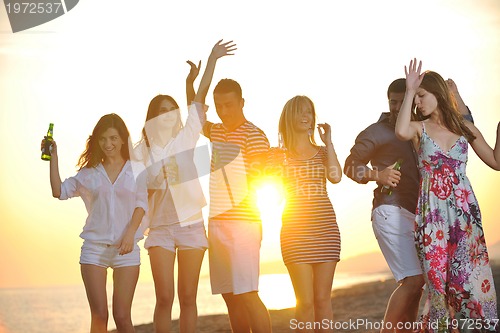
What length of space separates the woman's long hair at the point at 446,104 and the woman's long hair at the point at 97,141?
6.62 feet

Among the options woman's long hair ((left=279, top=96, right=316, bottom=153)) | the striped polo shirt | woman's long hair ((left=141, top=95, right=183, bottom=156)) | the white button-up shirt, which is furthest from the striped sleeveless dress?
the white button-up shirt

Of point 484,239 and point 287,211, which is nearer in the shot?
point 484,239

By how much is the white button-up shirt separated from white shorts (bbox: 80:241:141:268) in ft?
0.15

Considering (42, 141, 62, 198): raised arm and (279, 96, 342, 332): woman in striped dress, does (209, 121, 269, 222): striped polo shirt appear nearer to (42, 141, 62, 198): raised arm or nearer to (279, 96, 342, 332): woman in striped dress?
(279, 96, 342, 332): woman in striped dress

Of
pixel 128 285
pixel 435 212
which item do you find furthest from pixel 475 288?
pixel 128 285

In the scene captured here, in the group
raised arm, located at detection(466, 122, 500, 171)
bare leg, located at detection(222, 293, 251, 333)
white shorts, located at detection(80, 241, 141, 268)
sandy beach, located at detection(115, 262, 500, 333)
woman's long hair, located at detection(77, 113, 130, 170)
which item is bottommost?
sandy beach, located at detection(115, 262, 500, 333)

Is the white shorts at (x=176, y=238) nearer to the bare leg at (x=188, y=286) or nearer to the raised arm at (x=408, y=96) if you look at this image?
the bare leg at (x=188, y=286)

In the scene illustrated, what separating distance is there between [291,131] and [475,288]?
159cm

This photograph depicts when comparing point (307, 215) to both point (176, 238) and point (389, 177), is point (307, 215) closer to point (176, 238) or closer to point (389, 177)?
point (389, 177)

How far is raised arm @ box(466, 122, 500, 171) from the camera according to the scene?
511 cm

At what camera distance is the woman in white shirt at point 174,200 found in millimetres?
5453

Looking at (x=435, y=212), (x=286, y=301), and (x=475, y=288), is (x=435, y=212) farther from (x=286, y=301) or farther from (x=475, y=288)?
(x=286, y=301)

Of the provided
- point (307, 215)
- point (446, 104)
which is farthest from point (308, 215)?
point (446, 104)

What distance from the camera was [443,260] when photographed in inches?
195
